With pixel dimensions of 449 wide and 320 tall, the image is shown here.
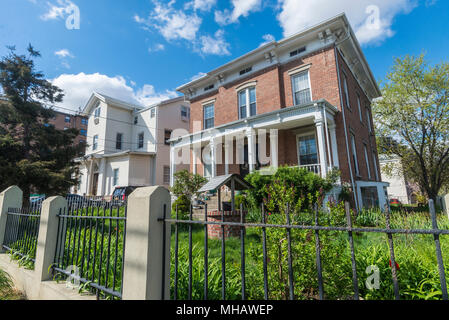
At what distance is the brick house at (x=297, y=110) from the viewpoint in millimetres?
12031

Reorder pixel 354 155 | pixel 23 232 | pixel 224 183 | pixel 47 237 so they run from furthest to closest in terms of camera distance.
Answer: pixel 354 155
pixel 224 183
pixel 23 232
pixel 47 237

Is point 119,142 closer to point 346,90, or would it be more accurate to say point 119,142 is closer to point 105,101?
point 105,101

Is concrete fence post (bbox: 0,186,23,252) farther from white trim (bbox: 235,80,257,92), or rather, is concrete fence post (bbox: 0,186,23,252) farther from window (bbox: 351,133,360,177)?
window (bbox: 351,133,360,177)

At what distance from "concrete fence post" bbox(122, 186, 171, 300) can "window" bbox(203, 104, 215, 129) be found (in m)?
15.5

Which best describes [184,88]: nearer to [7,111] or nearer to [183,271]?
[7,111]

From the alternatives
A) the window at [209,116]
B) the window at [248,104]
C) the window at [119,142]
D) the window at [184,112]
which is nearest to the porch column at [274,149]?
the window at [248,104]

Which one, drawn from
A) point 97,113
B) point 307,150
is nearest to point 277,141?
point 307,150

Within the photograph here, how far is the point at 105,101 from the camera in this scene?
82.3ft

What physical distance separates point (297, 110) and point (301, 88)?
2.85 meters

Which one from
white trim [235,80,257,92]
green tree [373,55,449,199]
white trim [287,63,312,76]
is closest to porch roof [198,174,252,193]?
white trim [287,63,312,76]

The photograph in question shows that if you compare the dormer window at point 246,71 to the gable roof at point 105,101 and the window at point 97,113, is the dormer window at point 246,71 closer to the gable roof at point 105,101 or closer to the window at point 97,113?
the gable roof at point 105,101

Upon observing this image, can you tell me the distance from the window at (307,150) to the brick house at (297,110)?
55 mm

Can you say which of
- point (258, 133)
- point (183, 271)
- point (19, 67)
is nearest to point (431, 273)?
point (183, 271)

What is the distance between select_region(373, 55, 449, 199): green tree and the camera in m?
17.7
